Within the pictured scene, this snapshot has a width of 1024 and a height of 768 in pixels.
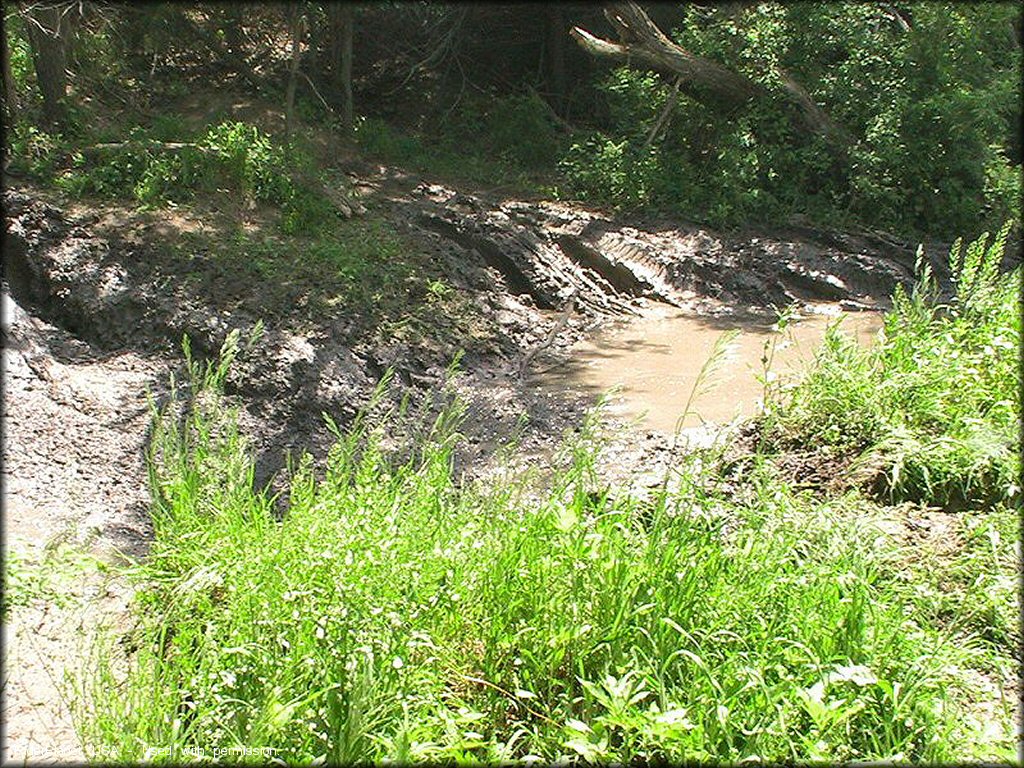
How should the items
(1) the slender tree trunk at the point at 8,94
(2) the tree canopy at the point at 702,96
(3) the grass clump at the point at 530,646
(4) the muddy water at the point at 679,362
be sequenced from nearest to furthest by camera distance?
(3) the grass clump at the point at 530,646, (4) the muddy water at the point at 679,362, (1) the slender tree trunk at the point at 8,94, (2) the tree canopy at the point at 702,96

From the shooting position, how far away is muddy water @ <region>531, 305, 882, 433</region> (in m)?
6.75

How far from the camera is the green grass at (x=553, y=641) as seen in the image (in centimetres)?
289

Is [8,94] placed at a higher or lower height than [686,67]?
lower

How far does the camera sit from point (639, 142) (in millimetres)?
12258

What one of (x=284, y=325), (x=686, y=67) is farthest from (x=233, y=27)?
(x=284, y=325)

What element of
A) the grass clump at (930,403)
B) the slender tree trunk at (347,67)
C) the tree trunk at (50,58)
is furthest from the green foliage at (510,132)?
the grass clump at (930,403)

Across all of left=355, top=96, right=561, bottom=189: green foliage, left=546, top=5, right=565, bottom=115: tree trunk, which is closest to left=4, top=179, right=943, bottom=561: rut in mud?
left=355, top=96, right=561, bottom=189: green foliage

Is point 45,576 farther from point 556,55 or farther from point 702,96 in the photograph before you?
point 556,55

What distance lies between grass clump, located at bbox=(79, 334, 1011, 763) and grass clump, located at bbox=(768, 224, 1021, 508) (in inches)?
36.5

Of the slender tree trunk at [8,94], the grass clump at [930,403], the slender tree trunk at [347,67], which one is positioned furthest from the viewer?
the slender tree trunk at [347,67]

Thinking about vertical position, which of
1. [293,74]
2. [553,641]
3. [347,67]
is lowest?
[553,641]

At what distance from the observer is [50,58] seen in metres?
9.49

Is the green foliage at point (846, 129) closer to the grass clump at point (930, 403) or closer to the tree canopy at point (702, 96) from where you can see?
the tree canopy at point (702, 96)

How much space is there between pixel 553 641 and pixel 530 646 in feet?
0.33
